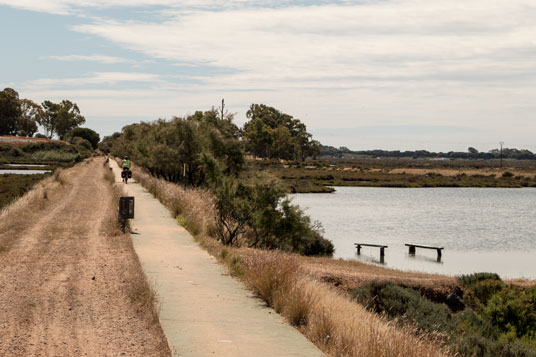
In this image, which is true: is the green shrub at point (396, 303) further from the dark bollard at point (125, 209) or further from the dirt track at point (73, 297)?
the dark bollard at point (125, 209)

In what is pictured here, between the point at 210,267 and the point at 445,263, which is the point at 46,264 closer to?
the point at 210,267

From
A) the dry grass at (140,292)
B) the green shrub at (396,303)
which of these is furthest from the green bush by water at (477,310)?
the dry grass at (140,292)

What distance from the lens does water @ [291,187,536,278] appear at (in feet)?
106

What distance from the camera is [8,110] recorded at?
174 m

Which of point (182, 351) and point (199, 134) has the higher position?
point (199, 134)

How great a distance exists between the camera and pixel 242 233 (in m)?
23.2

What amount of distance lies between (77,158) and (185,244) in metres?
111

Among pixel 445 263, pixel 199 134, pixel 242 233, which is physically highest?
pixel 199 134

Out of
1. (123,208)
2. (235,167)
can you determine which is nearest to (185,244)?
(123,208)

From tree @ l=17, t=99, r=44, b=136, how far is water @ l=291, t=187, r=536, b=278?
138234mm

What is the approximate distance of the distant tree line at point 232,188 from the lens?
22.6m

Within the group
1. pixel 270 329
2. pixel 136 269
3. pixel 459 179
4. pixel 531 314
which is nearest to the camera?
pixel 270 329

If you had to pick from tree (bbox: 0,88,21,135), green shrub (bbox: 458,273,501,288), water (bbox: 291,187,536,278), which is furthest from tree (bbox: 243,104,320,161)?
green shrub (bbox: 458,273,501,288)

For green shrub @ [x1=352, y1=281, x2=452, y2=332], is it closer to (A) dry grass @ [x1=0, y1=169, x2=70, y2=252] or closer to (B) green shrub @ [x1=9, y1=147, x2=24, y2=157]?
(A) dry grass @ [x1=0, y1=169, x2=70, y2=252]
